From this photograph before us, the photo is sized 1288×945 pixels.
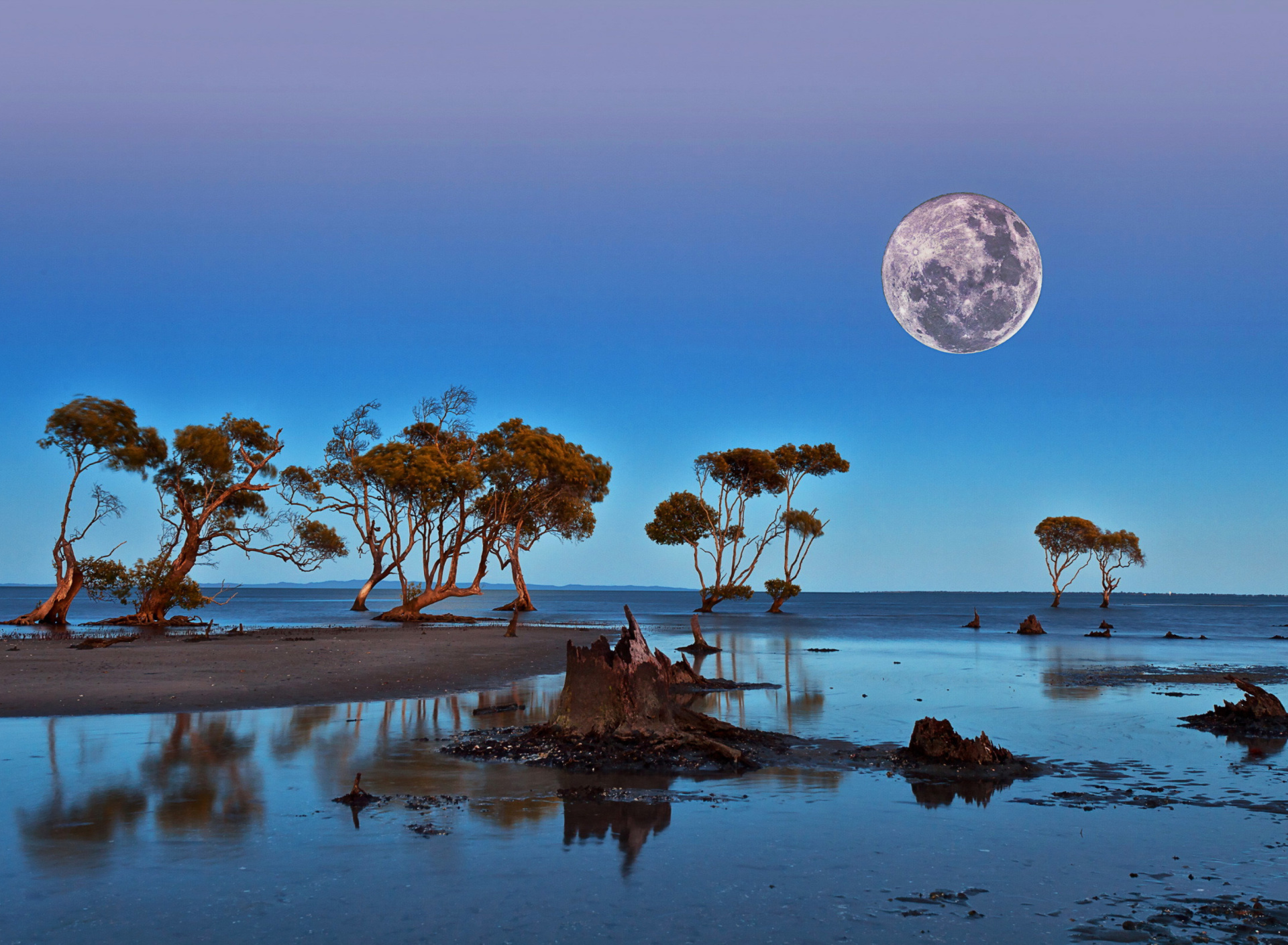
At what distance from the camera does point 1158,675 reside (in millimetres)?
26281

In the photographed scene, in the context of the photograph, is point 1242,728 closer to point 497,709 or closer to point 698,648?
point 497,709

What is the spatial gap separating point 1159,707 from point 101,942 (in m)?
19.1

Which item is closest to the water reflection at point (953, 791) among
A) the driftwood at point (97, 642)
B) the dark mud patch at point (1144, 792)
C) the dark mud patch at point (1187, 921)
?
the dark mud patch at point (1144, 792)

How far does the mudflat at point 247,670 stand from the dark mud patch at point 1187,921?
14.0m

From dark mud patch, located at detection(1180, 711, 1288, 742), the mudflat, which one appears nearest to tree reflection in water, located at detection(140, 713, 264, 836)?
the mudflat

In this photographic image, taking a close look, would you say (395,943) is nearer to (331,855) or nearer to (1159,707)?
(331,855)

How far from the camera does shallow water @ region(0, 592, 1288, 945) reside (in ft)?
20.2

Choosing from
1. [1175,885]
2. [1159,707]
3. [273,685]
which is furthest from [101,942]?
[1159,707]

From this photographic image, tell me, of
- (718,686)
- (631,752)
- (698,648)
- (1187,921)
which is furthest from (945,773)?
(698,648)

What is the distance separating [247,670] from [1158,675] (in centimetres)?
2475

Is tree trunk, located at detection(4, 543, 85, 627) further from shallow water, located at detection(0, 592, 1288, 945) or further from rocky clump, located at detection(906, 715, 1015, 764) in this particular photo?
rocky clump, located at detection(906, 715, 1015, 764)

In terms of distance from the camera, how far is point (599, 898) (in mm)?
6645

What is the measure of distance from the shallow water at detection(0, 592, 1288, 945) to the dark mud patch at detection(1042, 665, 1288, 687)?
10095mm

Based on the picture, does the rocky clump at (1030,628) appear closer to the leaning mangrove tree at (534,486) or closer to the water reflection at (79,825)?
the leaning mangrove tree at (534,486)
